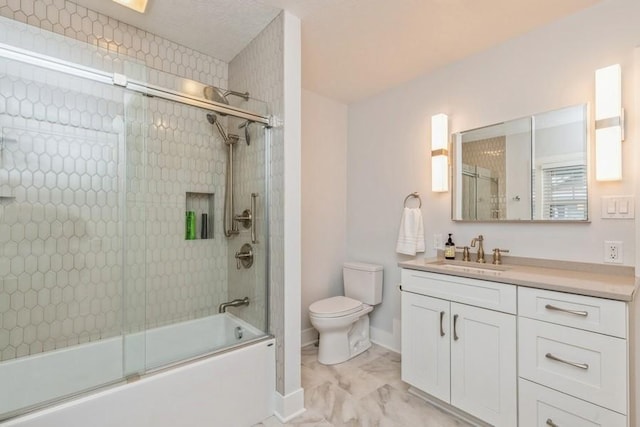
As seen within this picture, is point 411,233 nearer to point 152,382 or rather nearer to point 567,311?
point 567,311

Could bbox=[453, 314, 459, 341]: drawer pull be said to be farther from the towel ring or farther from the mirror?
the towel ring

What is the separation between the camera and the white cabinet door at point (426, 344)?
1.76 m

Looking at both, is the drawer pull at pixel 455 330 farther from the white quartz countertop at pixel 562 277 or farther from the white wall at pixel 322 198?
the white wall at pixel 322 198

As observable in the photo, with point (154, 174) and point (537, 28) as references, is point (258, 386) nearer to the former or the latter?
point (154, 174)

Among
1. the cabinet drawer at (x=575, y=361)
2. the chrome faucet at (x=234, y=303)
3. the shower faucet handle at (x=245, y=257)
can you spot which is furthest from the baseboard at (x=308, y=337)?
the cabinet drawer at (x=575, y=361)

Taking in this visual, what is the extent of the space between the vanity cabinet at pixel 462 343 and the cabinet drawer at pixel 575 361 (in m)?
0.07

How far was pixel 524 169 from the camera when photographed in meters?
1.91

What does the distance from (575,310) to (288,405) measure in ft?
5.08

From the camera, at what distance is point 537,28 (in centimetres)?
186

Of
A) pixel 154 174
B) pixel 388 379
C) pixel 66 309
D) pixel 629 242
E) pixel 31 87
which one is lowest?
pixel 388 379

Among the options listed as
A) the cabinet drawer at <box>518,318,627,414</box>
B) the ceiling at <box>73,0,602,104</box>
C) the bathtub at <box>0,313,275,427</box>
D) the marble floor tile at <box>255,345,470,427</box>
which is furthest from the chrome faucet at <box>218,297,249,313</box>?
the ceiling at <box>73,0,602,104</box>

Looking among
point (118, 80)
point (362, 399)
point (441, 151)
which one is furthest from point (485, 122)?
point (118, 80)

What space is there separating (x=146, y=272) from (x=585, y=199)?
2.62 m

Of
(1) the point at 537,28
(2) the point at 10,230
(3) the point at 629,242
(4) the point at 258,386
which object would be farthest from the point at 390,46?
(2) the point at 10,230
